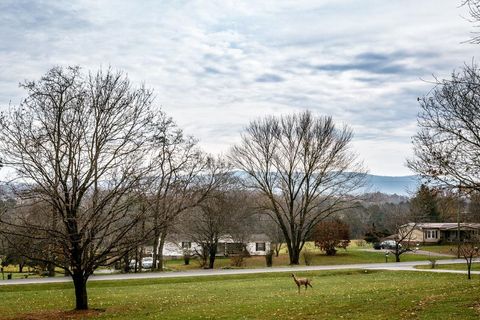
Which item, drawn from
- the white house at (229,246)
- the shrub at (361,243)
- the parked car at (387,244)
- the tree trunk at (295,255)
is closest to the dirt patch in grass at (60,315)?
the tree trunk at (295,255)

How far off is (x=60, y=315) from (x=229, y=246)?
5427 cm

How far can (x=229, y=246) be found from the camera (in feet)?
231

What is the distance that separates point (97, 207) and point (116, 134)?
2842 millimetres

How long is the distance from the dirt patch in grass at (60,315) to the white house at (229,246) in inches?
1552

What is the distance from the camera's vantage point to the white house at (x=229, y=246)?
2458 inches

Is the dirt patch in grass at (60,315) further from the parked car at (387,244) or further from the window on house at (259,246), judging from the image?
the window on house at (259,246)

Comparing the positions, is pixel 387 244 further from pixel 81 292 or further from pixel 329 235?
pixel 81 292

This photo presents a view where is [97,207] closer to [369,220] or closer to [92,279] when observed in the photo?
[92,279]

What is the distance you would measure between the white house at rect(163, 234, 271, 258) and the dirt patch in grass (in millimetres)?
39412

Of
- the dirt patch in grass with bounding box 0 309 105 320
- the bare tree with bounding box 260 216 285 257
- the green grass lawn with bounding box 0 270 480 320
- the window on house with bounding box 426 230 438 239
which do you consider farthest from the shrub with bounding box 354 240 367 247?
the dirt patch in grass with bounding box 0 309 105 320

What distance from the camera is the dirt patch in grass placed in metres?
16.1

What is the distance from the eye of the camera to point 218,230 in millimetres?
53219

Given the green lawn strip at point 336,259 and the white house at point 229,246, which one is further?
the white house at point 229,246

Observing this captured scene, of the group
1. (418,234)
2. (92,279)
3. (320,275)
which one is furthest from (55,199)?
(418,234)
